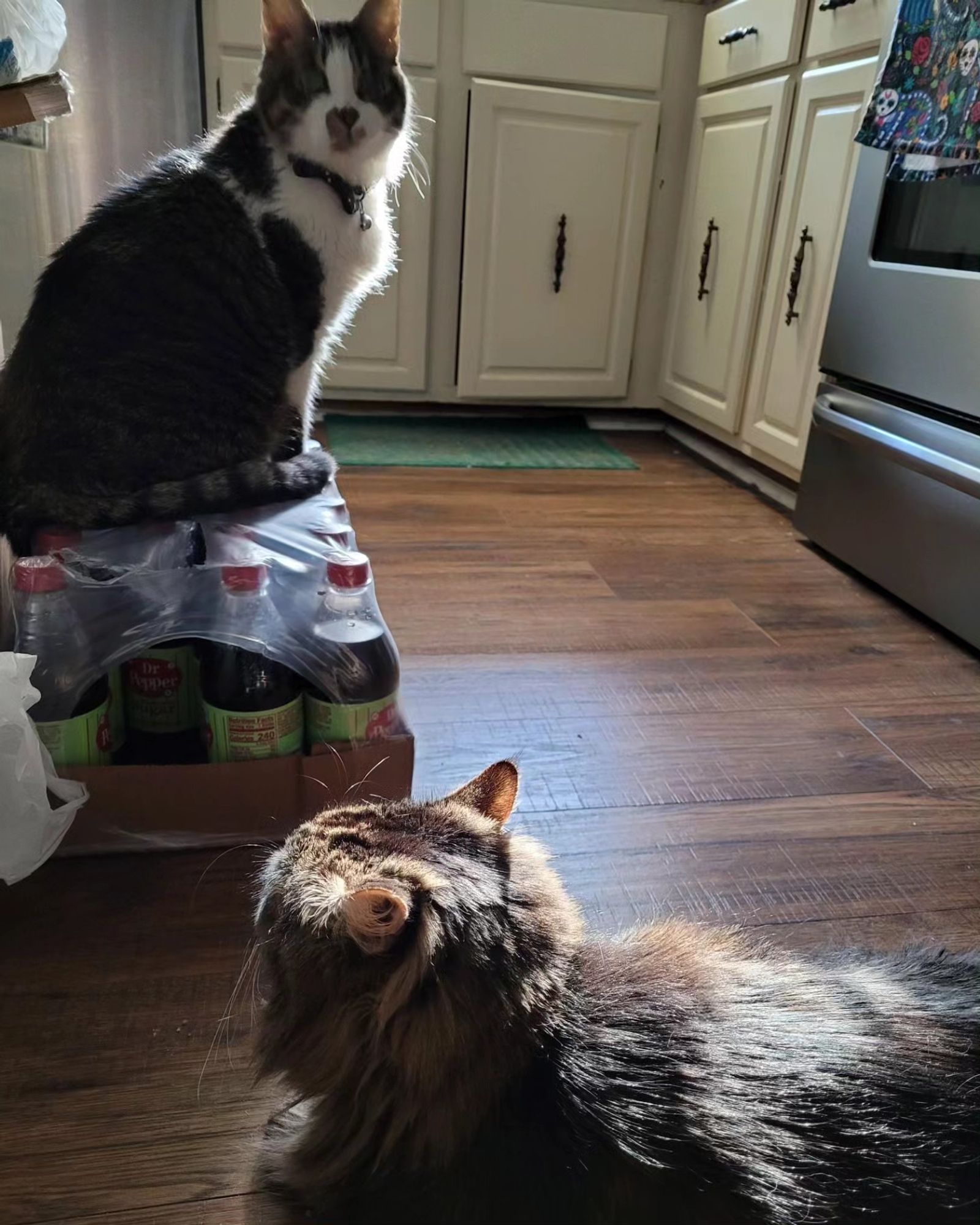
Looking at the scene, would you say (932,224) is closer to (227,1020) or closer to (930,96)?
(930,96)

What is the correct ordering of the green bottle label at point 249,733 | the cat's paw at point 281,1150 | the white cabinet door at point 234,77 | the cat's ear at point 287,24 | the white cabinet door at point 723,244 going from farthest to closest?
1. the white cabinet door at point 234,77
2. the white cabinet door at point 723,244
3. the cat's ear at point 287,24
4. the green bottle label at point 249,733
5. the cat's paw at point 281,1150

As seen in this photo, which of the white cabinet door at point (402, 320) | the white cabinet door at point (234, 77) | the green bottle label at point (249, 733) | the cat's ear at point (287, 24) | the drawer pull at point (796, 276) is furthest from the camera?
the white cabinet door at point (402, 320)

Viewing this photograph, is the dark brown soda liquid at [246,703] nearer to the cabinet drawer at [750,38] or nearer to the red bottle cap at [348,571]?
the red bottle cap at [348,571]

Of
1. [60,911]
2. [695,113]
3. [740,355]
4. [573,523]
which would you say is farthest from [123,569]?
[695,113]

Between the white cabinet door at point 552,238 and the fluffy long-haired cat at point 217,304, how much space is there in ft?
A: 4.31

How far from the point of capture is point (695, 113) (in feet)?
9.01

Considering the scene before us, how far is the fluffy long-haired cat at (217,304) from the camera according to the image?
3.77 feet

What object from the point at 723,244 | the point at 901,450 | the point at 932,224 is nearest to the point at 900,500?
the point at 901,450

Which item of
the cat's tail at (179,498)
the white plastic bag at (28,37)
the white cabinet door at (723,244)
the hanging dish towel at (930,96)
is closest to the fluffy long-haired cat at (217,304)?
the cat's tail at (179,498)

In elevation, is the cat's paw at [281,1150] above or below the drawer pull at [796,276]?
below

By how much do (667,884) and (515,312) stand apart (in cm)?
219

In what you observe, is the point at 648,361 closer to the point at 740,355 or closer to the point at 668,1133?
the point at 740,355

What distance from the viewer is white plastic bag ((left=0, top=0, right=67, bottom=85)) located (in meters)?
0.90

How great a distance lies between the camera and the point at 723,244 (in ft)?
8.52
